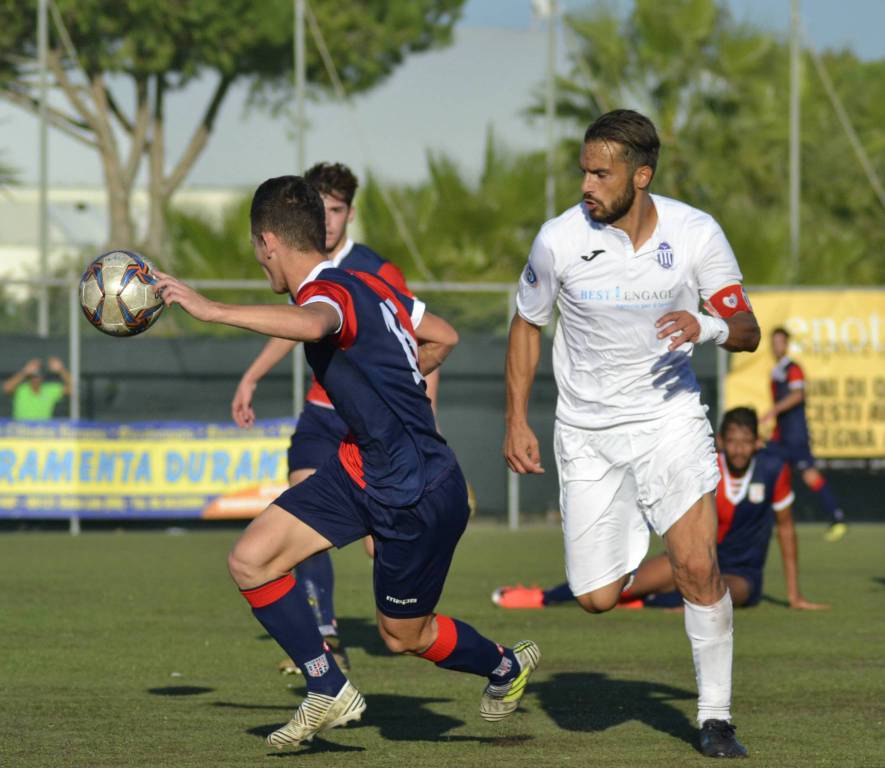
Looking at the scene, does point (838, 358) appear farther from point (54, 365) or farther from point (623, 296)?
point (623, 296)

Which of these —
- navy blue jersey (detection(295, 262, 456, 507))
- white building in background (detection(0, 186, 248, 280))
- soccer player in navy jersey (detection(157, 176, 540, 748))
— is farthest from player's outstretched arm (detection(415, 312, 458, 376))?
white building in background (detection(0, 186, 248, 280))

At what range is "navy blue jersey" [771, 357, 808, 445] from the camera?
17938 millimetres

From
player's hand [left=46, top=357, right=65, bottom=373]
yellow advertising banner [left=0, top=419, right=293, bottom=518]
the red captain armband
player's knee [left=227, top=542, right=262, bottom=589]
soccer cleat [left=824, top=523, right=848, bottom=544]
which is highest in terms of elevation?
the red captain armband

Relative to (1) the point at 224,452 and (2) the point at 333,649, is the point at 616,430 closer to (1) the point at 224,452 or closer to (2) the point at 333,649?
(2) the point at 333,649

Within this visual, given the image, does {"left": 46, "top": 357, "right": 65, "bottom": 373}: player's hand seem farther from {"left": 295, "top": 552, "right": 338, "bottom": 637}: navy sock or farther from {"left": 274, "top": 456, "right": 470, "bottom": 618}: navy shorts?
{"left": 274, "top": 456, "right": 470, "bottom": 618}: navy shorts

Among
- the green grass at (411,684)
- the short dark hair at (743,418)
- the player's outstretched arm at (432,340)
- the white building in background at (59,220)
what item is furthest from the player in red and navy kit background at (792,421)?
the white building in background at (59,220)

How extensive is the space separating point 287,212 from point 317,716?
1.84 metres

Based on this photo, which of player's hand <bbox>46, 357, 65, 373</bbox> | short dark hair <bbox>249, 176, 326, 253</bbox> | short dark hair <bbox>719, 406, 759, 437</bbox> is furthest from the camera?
player's hand <bbox>46, 357, 65, 373</bbox>

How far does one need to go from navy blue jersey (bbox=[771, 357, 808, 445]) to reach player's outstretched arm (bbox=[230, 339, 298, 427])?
987 centimetres

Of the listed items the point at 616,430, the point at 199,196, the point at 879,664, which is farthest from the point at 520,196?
the point at 616,430

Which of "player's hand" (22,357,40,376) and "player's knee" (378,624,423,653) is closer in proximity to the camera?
"player's knee" (378,624,423,653)

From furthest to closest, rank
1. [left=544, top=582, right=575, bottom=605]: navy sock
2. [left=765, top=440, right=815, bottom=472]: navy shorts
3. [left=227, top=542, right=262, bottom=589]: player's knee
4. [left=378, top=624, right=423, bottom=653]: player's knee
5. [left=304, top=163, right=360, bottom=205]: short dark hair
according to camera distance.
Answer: [left=765, top=440, right=815, bottom=472]: navy shorts
[left=544, top=582, right=575, bottom=605]: navy sock
[left=304, top=163, right=360, bottom=205]: short dark hair
[left=378, top=624, right=423, bottom=653]: player's knee
[left=227, top=542, right=262, bottom=589]: player's knee

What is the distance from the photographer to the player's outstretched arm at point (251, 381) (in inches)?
331

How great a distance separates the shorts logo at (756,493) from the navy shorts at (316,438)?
387 cm
